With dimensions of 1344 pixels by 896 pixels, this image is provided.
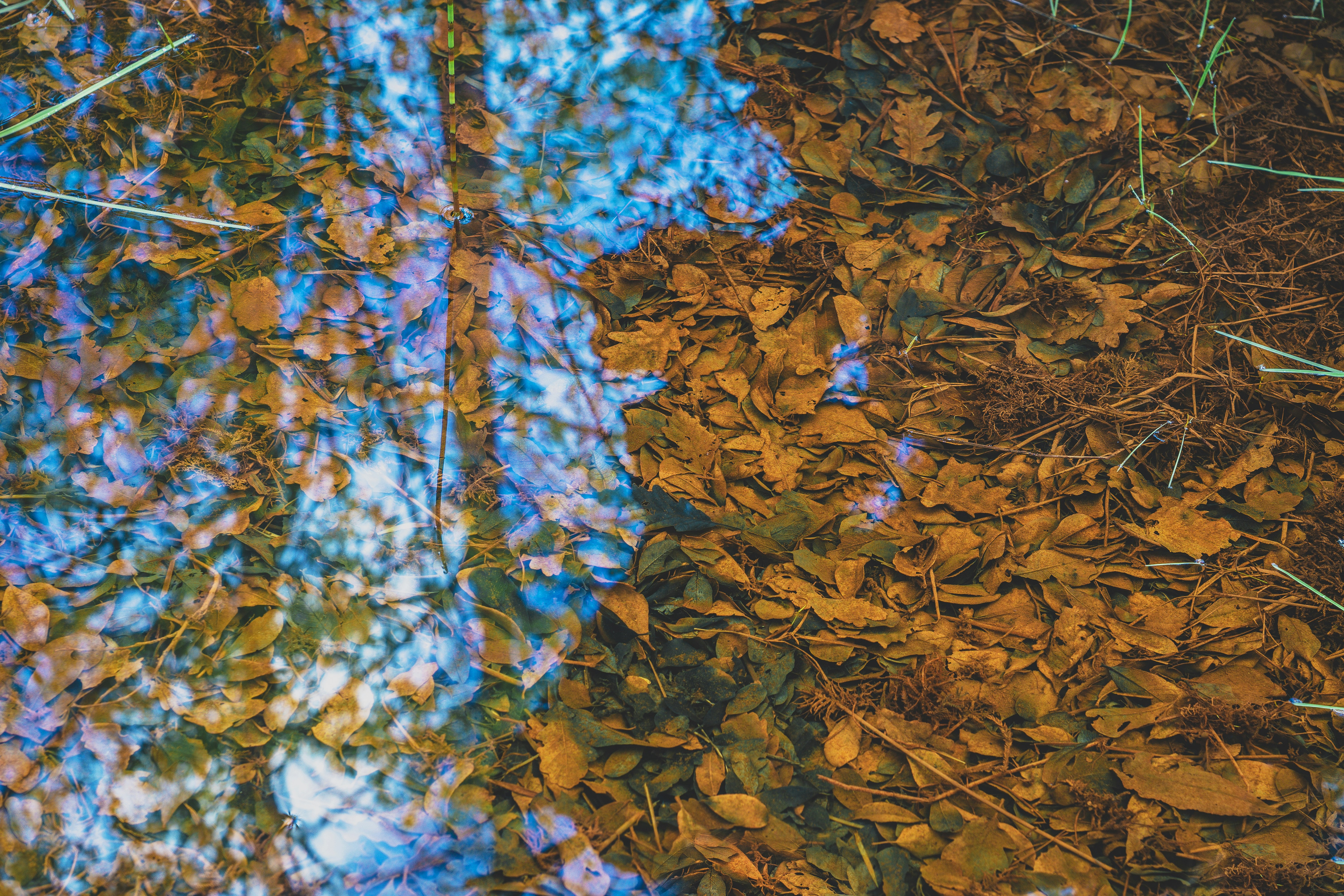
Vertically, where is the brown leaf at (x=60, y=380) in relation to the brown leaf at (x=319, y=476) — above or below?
above

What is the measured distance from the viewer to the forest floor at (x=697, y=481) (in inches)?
50.4

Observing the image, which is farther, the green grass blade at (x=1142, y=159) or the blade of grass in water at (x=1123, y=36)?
the blade of grass in water at (x=1123, y=36)

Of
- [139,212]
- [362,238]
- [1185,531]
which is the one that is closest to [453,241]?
[362,238]

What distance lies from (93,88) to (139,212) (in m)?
0.36

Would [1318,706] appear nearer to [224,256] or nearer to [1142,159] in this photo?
[1142,159]

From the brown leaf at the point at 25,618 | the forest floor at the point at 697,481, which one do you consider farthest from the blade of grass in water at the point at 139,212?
the brown leaf at the point at 25,618

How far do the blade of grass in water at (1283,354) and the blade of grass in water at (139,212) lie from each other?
2160 mm

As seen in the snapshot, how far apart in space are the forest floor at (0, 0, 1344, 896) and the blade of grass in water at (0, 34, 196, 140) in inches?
1.1

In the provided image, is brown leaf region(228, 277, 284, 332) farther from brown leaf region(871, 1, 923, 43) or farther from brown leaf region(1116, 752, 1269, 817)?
brown leaf region(1116, 752, 1269, 817)

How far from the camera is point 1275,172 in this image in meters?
1.77

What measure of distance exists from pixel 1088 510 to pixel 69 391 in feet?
6.84

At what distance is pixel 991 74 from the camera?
1.87 metres

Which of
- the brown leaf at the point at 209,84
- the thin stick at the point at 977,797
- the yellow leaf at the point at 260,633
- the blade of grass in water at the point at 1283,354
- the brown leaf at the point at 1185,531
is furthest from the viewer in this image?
the brown leaf at the point at 209,84

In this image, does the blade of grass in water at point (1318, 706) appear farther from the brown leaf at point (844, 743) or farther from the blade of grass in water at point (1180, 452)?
the brown leaf at point (844, 743)
